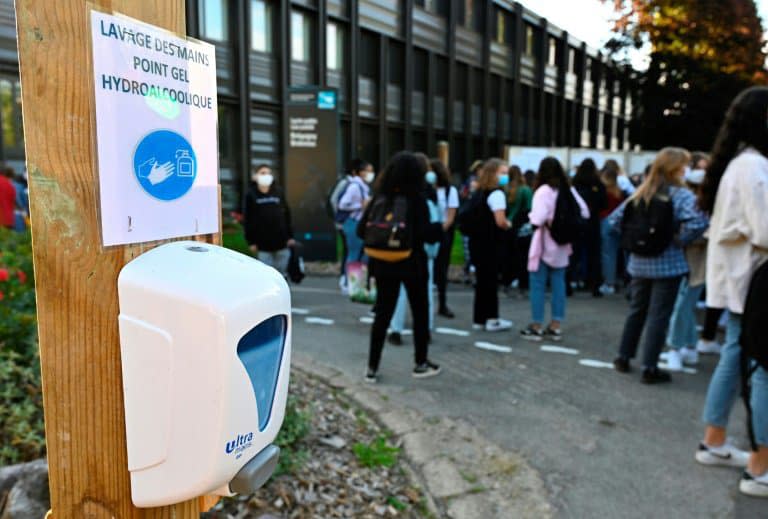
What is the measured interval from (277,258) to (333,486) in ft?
16.2

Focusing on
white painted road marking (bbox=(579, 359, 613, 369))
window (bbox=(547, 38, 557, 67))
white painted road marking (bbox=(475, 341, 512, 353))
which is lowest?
white painted road marking (bbox=(579, 359, 613, 369))

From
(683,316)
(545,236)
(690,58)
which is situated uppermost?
(690,58)

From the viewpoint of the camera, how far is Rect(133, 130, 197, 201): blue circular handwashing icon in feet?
3.88

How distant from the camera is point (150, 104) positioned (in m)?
1.19

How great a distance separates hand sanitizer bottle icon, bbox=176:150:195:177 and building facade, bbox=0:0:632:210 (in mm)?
6445

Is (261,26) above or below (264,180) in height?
above

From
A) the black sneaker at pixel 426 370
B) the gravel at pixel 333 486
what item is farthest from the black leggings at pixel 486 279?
the gravel at pixel 333 486

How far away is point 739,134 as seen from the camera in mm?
3717

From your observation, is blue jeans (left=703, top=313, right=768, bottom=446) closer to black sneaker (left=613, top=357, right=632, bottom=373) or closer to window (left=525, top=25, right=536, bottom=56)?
black sneaker (left=613, top=357, right=632, bottom=373)

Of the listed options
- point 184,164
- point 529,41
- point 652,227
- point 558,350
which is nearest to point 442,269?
point 558,350

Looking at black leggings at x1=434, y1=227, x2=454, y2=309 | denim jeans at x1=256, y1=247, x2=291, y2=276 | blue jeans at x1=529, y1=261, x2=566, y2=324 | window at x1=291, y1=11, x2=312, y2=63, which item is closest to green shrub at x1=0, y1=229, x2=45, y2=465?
denim jeans at x1=256, y1=247, x2=291, y2=276

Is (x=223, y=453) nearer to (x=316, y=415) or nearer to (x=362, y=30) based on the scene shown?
(x=316, y=415)

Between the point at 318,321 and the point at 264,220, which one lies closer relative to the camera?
the point at 318,321

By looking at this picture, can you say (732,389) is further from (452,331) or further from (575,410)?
(452,331)
